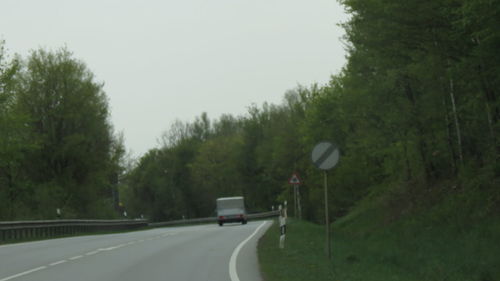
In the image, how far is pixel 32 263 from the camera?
695 inches

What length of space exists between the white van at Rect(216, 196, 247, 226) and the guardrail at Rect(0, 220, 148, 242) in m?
8.42

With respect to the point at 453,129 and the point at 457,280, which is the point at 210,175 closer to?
the point at 453,129

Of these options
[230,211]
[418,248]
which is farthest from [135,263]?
[230,211]

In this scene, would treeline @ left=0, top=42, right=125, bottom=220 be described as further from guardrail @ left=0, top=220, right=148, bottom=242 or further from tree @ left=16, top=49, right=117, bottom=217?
guardrail @ left=0, top=220, right=148, bottom=242

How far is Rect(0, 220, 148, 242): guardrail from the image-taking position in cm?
3150

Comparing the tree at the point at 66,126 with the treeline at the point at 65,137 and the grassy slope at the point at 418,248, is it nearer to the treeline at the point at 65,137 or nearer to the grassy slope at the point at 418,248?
the treeline at the point at 65,137

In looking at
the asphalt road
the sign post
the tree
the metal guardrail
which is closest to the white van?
the metal guardrail

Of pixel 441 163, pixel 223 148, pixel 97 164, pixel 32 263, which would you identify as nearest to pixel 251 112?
pixel 223 148

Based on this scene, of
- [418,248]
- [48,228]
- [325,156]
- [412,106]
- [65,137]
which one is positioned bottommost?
[418,248]

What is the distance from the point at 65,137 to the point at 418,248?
1368 inches

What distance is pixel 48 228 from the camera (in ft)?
120

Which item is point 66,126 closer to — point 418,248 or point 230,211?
point 230,211

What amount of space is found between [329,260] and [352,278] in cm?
374

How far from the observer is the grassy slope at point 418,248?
48.6ft
